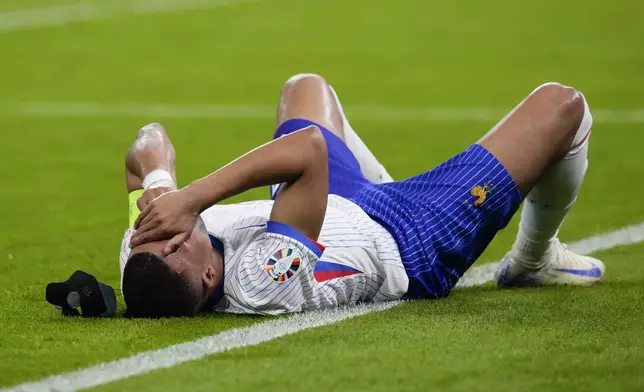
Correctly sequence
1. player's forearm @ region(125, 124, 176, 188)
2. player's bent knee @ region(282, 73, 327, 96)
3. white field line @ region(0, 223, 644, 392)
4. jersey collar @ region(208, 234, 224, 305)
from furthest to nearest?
player's bent knee @ region(282, 73, 327, 96) → player's forearm @ region(125, 124, 176, 188) → jersey collar @ region(208, 234, 224, 305) → white field line @ region(0, 223, 644, 392)

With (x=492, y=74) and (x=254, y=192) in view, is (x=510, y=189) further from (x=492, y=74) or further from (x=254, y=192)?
(x=492, y=74)

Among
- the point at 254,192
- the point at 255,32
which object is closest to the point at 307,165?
the point at 254,192

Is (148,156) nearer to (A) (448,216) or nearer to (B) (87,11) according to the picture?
(A) (448,216)

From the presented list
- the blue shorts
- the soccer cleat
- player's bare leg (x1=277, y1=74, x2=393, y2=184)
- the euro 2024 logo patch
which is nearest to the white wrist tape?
the euro 2024 logo patch

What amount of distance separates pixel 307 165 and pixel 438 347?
25.0 inches

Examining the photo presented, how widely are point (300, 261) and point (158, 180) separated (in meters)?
0.56

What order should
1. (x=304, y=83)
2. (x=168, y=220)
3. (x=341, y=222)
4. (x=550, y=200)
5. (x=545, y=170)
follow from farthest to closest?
(x=304, y=83), (x=550, y=200), (x=545, y=170), (x=341, y=222), (x=168, y=220)

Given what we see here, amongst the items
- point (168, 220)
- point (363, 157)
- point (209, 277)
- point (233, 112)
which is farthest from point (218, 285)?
point (233, 112)

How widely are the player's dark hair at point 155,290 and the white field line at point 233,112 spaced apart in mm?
4348

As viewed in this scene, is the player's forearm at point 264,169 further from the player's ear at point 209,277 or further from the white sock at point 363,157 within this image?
the white sock at point 363,157

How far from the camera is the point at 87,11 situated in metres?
12.4

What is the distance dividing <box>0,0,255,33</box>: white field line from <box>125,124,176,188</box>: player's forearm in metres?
7.51

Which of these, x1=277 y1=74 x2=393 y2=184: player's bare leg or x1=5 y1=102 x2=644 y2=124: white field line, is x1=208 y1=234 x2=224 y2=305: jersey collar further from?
x1=5 y1=102 x2=644 y2=124: white field line

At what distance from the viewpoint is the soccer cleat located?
420 centimetres
